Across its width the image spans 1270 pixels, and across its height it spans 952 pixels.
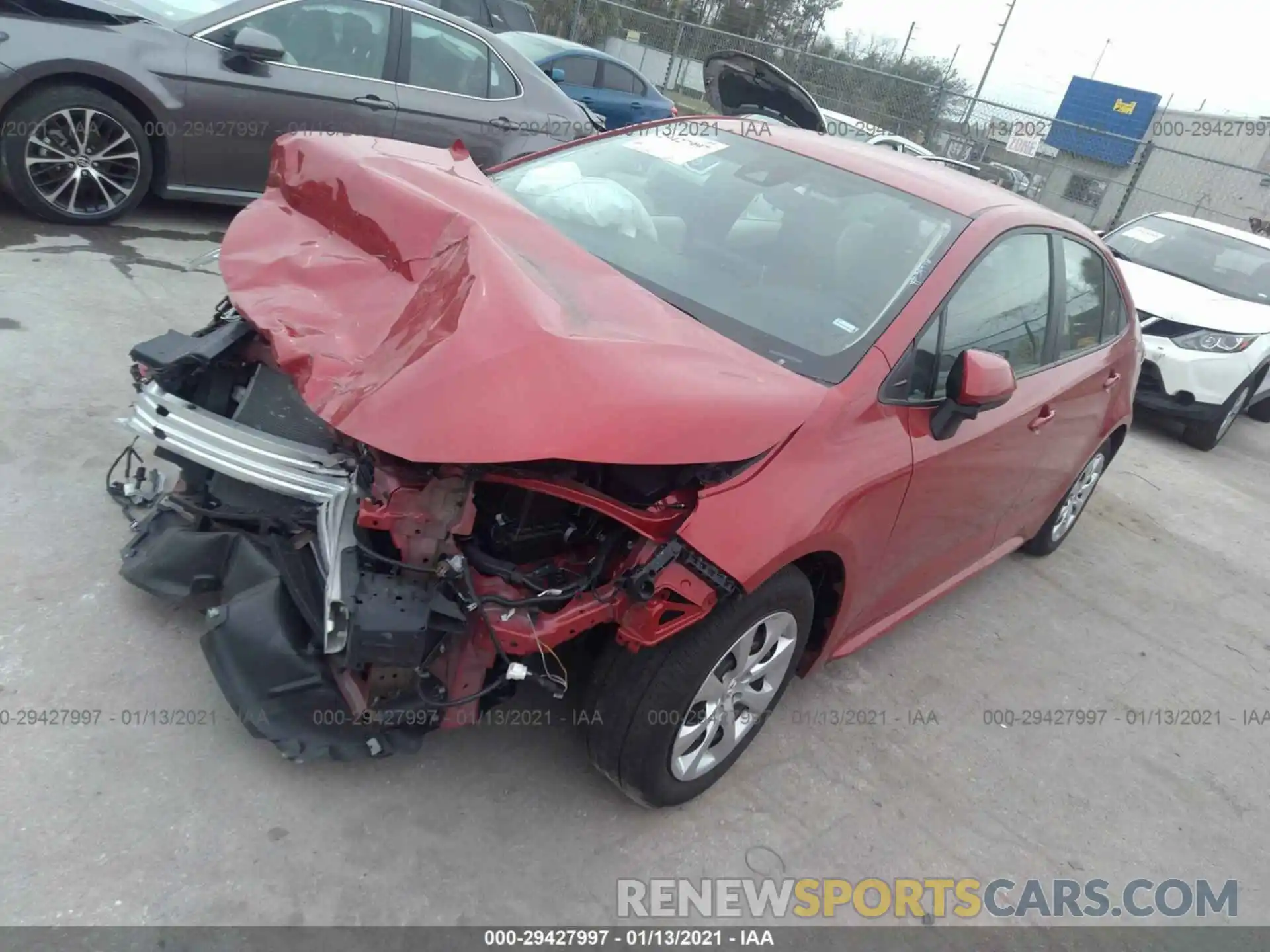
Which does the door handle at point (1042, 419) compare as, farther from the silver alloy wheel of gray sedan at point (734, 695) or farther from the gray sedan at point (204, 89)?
the gray sedan at point (204, 89)

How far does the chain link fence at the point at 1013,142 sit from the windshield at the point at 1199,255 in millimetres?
7512

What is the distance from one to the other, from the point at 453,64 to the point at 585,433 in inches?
209

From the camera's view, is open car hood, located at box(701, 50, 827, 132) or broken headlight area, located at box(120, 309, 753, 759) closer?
broken headlight area, located at box(120, 309, 753, 759)

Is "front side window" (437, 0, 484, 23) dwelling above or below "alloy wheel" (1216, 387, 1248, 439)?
above

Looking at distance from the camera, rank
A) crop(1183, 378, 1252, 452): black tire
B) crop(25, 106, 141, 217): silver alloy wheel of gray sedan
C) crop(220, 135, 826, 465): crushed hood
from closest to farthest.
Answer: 1. crop(220, 135, 826, 465): crushed hood
2. crop(25, 106, 141, 217): silver alloy wheel of gray sedan
3. crop(1183, 378, 1252, 452): black tire

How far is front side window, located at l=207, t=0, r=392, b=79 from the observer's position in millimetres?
5609

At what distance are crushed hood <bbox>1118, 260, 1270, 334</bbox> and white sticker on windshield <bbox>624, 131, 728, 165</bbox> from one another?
5188mm

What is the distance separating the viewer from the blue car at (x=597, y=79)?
35.9ft

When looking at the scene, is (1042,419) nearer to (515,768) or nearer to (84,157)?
(515,768)

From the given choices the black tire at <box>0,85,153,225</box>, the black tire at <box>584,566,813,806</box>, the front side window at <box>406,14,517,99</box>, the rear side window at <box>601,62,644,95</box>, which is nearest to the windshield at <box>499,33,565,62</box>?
the rear side window at <box>601,62,644,95</box>

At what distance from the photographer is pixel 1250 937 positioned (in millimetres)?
2877

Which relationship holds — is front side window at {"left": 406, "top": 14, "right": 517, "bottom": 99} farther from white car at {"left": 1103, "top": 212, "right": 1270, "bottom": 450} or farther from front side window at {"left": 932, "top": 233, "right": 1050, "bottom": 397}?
white car at {"left": 1103, "top": 212, "right": 1270, "bottom": 450}

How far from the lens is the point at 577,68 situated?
11375 millimetres

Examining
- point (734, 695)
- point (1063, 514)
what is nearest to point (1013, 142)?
point (1063, 514)
